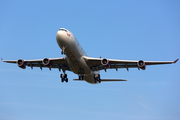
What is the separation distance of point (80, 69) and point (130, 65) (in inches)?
320

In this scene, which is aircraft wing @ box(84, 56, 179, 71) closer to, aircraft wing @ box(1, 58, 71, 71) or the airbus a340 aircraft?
the airbus a340 aircraft

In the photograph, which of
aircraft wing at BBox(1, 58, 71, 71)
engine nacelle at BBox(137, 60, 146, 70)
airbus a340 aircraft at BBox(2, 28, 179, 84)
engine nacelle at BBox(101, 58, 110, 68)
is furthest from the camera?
aircraft wing at BBox(1, 58, 71, 71)

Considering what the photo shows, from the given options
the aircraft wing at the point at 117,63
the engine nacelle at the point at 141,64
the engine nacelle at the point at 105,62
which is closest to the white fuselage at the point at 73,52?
the aircraft wing at the point at 117,63

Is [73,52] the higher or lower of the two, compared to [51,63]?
higher

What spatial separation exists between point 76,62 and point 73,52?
227cm

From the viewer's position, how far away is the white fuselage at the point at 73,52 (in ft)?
113

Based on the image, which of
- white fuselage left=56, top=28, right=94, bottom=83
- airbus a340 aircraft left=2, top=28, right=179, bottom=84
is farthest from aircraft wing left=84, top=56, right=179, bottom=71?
white fuselage left=56, top=28, right=94, bottom=83

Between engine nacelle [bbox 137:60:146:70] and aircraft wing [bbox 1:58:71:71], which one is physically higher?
aircraft wing [bbox 1:58:71:71]

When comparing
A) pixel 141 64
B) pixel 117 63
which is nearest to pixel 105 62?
pixel 117 63

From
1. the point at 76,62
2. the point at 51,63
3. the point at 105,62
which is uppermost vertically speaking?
the point at 51,63

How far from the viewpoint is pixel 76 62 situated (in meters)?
38.0

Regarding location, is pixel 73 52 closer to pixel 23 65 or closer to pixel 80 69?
pixel 80 69

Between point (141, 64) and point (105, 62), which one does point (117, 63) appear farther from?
point (141, 64)

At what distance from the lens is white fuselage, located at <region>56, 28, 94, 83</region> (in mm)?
34469
